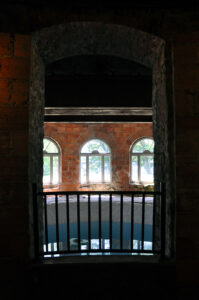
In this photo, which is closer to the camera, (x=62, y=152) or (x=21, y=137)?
(x=21, y=137)

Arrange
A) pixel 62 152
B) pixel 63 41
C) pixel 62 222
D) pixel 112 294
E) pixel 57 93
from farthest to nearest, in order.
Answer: pixel 62 152 → pixel 62 222 → pixel 57 93 → pixel 63 41 → pixel 112 294

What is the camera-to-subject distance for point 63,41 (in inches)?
108

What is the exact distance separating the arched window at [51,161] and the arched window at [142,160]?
11.6ft

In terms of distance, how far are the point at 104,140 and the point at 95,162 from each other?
1.16 meters

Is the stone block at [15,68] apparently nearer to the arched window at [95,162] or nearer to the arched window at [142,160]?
the arched window at [95,162]

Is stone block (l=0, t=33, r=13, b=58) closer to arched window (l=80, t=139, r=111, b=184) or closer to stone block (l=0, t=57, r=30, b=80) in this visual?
stone block (l=0, t=57, r=30, b=80)

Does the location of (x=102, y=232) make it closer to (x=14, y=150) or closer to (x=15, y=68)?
(x=14, y=150)

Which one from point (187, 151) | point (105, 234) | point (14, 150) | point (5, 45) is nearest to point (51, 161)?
point (105, 234)

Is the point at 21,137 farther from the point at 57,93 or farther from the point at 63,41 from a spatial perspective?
the point at 57,93

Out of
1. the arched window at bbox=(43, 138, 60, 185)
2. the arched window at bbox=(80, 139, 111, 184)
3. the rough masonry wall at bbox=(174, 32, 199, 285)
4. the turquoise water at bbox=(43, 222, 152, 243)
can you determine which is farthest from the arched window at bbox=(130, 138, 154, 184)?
the rough masonry wall at bbox=(174, 32, 199, 285)

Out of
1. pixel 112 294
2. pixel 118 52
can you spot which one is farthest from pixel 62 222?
pixel 118 52

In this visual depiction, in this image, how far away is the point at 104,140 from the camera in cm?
1018

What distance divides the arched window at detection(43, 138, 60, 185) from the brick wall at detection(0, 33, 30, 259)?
7673 mm

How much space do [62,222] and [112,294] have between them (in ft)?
15.7
